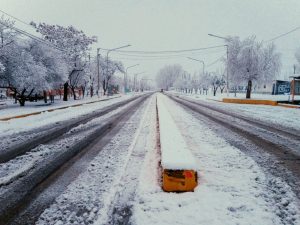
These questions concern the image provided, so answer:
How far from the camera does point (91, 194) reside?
4285 mm

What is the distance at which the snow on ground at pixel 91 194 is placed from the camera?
11.6 feet

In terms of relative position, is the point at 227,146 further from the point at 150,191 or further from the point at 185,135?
the point at 150,191

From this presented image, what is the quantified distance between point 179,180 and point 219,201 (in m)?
0.66

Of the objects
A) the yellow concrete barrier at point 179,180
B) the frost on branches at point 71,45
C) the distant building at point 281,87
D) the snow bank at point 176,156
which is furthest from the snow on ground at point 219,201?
the distant building at point 281,87

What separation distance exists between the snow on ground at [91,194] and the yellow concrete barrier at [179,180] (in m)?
0.78

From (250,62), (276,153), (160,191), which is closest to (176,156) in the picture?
(160,191)

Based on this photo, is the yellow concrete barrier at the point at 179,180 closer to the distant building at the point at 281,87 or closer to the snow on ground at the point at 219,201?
the snow on ground at the point at 219,201

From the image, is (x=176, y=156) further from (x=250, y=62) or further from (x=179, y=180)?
(x=250, y=62)

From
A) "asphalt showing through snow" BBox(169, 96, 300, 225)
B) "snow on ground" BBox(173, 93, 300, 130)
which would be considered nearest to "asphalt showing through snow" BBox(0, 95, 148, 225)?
"asphalt showing through snow" BBox(169, 96, 300, 225)

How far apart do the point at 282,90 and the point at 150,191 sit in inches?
2787

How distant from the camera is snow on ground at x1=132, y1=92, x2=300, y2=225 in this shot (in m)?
3.45

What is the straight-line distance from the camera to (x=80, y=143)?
8.25m

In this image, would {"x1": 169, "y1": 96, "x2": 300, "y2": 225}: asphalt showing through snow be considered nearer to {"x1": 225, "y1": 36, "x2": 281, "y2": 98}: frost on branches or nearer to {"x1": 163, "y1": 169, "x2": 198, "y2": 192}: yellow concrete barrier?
{"x1": 163, "y1": 169, "x2": 198, "y2": 192}: yellow concrete barrier

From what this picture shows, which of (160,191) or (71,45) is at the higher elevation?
(71,45)
